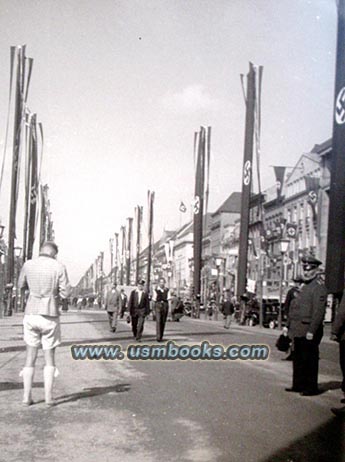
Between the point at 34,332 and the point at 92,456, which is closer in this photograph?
the point at 92,456

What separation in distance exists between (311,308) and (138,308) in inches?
375

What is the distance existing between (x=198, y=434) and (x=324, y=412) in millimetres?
2034

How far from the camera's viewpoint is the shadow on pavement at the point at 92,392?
8.03m

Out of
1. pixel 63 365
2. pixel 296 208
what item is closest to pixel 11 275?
pixel 63 365

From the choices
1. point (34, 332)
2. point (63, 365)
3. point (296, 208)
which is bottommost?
point (63, 365)

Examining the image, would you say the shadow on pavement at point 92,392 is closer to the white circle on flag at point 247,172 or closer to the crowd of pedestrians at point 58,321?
the crowd of pedestrians at point 58,321

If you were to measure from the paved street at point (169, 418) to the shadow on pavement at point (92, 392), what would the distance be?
0.01 m

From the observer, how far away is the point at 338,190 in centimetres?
1702

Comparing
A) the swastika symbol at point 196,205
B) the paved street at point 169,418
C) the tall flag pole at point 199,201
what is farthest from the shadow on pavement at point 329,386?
the swastika symbol at point 196,205

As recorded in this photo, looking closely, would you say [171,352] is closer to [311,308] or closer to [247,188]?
[311,308]

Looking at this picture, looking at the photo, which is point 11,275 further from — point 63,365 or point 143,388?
point 143,388

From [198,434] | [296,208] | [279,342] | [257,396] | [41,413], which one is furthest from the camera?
[296,208]

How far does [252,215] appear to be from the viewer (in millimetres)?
90625

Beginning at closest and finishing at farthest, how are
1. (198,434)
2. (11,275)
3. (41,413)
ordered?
(198,434), (41,413), (11,275)
